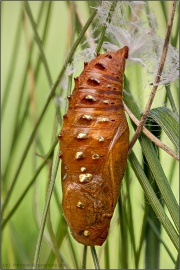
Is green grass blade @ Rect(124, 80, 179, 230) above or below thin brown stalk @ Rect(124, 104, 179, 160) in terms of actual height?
below

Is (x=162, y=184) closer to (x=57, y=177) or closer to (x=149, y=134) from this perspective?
(x=149, y=134)

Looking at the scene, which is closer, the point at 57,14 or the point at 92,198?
the point at 92,198

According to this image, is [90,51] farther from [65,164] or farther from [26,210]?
[26,210]

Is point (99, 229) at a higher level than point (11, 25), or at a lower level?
lower

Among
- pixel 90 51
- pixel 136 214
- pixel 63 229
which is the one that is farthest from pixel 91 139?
pixel 136 214

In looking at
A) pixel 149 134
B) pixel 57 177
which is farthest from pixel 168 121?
pixel 57 177
